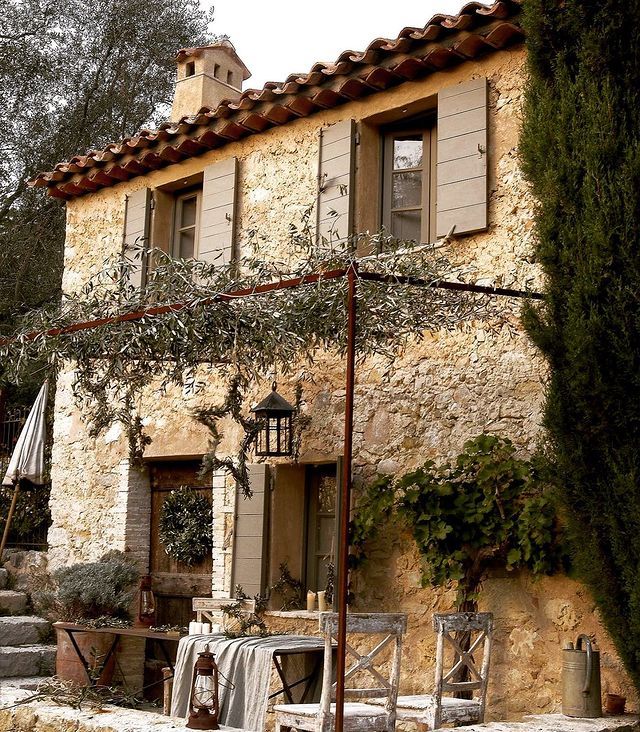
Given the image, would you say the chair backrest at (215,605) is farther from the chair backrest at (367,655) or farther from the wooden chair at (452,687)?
the chair backrest at (367,655)

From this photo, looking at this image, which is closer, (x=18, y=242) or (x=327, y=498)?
(x=327, y=498)

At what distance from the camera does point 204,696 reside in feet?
19.0

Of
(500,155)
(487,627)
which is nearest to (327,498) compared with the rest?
(487,627)

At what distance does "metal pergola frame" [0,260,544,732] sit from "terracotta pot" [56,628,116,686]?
101 inches

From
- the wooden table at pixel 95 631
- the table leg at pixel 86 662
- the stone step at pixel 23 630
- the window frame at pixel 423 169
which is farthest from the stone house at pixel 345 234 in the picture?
the table leg at pixel 86 662

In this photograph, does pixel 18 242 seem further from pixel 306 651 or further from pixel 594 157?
pixel 594 157

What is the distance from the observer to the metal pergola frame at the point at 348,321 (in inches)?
175

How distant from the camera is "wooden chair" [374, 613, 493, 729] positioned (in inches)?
211

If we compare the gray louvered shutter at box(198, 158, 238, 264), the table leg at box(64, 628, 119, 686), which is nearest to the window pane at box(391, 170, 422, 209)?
the gray louvered shutter at box(198, 158, 238, 264)

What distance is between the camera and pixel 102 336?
6.02m

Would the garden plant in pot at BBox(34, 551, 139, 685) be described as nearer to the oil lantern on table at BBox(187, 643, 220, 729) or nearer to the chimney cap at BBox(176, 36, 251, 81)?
the oil lantern on table at BBox(187, 643, 220, 729)

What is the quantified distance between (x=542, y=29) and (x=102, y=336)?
3.08 m

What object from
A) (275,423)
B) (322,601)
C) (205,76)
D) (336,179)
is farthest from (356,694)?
(205,76)

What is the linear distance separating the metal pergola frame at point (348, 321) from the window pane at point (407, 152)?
2.32 meters
